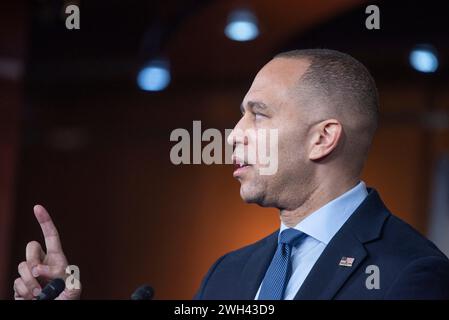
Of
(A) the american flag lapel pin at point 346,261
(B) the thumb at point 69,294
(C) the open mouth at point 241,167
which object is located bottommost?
(B) the thumb at point 69,294

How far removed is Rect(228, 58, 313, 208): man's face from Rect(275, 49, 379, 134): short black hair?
43mm

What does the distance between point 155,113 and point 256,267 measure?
2.44m

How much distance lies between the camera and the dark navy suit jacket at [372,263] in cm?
158

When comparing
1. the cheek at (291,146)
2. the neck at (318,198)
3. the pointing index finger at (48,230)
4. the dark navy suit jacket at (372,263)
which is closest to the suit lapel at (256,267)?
the dark navy suit jacket at (372,263)

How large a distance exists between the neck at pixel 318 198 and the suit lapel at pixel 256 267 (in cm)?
11

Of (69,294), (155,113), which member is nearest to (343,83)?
(69,294)

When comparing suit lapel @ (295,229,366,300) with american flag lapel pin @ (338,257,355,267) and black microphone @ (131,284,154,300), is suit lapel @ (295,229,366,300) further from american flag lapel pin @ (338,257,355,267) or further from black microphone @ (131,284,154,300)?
black microphone @ (131,284,154,300)

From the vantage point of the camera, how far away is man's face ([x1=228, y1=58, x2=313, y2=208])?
1800 millimetres

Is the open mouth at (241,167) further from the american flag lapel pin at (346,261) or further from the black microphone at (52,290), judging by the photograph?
the black microphone at (52,290)

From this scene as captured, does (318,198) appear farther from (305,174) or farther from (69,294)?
(69,294)

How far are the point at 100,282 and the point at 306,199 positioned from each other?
249cm

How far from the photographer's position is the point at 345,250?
168 centimetres

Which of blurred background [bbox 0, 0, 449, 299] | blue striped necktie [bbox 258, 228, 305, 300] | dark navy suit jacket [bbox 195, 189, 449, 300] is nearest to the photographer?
dark navy suit jacket [bbox 195, 189, 449, 300]

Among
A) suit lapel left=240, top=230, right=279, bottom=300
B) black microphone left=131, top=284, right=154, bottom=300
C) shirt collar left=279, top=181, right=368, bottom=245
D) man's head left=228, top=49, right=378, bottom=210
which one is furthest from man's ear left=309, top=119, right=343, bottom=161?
black microphone left=131, top=284, right=154, bottom=300
